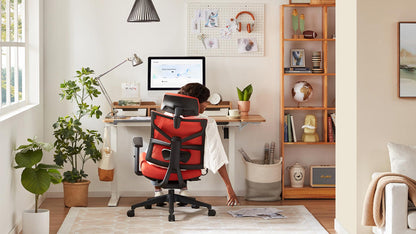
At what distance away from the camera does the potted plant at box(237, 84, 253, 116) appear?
5.69m

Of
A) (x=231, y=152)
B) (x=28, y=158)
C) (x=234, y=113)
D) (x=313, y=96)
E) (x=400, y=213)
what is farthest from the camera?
(x=313, y=96)

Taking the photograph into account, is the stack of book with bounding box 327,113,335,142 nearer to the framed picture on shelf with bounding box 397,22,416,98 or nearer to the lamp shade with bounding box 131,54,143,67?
the framed picture on shelf with bounding box 397,22,416,98

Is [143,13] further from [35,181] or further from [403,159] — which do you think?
[403,159]

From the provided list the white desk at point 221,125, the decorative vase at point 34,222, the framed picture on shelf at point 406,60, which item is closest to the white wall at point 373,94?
the framed picture on shelf at point 406,60

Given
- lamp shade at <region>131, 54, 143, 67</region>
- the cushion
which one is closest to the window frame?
lamp shade at <region>131, 54, 143, 67</region>

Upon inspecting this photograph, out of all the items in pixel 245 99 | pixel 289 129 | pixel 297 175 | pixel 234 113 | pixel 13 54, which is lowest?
pixel 297 175

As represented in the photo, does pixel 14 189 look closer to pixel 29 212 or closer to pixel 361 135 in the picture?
pixel 29 212

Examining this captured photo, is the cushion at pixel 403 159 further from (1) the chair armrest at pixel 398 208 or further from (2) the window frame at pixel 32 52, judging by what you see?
(2) the window frame at pixel 32 52

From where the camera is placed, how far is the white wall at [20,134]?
415 centimetres

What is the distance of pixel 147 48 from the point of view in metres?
5.88

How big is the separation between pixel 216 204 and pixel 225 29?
166cm

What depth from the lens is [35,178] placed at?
4.16 metres

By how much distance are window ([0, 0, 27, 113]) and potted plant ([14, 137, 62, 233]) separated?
41 cm

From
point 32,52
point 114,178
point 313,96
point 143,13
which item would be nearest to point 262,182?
point 313,96
